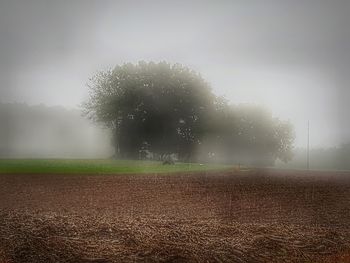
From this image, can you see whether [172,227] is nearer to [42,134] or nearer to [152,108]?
[152,108]

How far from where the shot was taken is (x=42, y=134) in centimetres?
10750

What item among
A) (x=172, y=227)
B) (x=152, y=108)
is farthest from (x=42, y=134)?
(x=172, y=227)

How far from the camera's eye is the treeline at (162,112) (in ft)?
202

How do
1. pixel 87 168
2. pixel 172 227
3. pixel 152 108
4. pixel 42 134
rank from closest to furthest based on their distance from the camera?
1. pixel 172 227
2. pixel 87 168
3. pixel 152 108
4. pixel 42 134

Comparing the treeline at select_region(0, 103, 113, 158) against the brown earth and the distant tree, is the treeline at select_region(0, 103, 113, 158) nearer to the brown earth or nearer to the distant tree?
the distant tree

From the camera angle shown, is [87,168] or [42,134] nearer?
[87,168]

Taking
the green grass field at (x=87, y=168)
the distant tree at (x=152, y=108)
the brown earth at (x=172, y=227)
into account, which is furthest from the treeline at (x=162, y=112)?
the brown earth at (x=172, y=227)

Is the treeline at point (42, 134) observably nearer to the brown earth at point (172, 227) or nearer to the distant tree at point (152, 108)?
the distant tree at point (152, 108)

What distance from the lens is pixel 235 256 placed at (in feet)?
29.8

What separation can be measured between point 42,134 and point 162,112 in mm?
58001

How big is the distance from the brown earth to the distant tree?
4270 centimetres

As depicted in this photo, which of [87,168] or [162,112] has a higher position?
[162,112]

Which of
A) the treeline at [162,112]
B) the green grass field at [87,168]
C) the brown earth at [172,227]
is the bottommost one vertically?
the brown earth at [172,227]

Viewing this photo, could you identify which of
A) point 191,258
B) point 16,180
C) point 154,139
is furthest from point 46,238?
point 154,139
